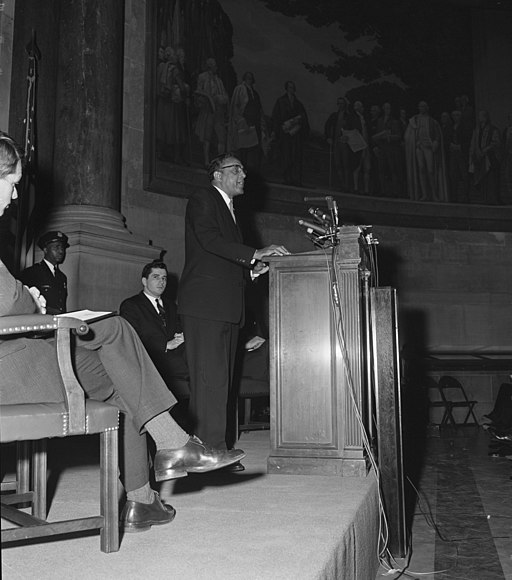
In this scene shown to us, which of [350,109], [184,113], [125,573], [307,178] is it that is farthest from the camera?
[350,109]

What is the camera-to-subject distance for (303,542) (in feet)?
6.88

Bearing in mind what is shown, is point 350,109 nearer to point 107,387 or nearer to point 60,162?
point 60,162

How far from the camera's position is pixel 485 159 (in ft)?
38.3

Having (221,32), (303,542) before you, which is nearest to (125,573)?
(303,542)

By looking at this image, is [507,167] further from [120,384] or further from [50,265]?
[120,384]

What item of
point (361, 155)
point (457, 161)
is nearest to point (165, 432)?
point (361, 155)

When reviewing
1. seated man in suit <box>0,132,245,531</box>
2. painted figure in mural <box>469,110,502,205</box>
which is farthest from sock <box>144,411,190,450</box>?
painted figure in mural <box>469,110,502,205</box>

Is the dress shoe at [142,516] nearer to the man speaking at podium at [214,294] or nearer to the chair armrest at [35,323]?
the chair armrest at [35,323]

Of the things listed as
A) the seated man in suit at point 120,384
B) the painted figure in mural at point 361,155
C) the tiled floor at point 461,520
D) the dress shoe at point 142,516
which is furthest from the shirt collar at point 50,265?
the painted figure in mural at point 361,155

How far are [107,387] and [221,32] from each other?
8.56 metres

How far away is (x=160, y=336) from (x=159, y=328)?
0.31ft

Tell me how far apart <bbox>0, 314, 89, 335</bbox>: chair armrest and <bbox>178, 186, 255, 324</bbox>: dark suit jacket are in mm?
1593

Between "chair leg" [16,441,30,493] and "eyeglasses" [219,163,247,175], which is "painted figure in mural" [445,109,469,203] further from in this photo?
"chair leg" [16,441,30,493]

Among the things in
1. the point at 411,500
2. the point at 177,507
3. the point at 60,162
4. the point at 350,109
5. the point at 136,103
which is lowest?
the point at 411,500
